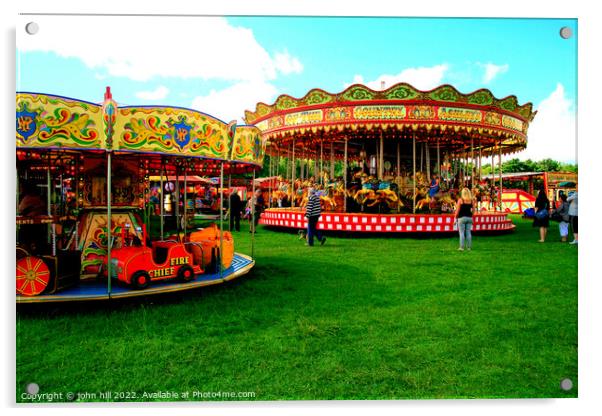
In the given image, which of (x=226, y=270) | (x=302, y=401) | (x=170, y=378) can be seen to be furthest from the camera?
(x=226, y=270)

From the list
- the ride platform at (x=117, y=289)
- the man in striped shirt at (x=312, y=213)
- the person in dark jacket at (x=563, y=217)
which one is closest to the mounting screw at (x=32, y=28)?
the ride platform at (x=117, y=289)

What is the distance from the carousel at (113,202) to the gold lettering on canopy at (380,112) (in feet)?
22.2

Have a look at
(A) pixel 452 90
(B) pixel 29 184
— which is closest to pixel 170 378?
(B) pixel 29 184

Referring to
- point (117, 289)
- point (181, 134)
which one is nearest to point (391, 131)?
point (181, 134)

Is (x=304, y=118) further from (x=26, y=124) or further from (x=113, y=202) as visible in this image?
(x=26, y=124)

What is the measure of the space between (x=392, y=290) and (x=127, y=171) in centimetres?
396

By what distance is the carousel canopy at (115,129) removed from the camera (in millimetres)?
3805

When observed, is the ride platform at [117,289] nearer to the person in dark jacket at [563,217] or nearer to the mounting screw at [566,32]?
the mounting screw at [566,32]

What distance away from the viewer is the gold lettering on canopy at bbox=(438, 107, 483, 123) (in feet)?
39.3

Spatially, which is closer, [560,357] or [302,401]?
[302,401]

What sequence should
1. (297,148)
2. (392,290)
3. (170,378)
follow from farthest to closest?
(297,148) → (392,290) → (170,378)
